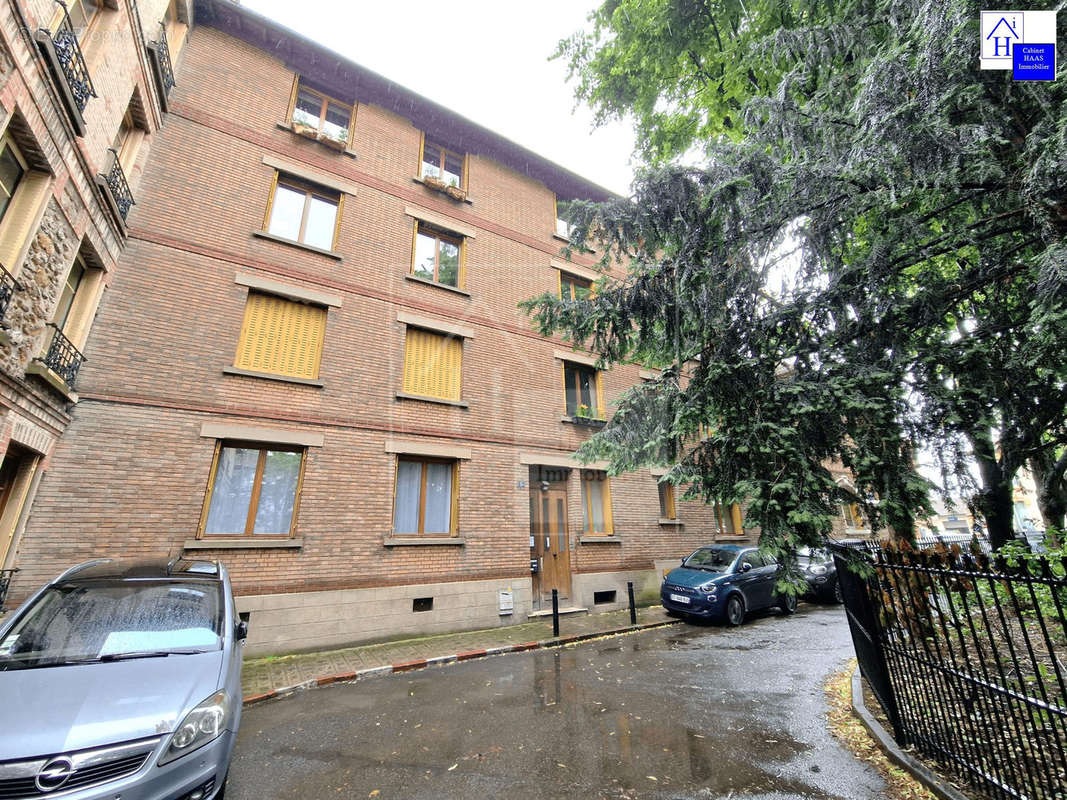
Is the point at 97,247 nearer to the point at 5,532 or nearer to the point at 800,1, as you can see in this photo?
the point at 5,532

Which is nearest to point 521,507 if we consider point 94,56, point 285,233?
point 285,233

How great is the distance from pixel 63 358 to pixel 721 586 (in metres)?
12.4

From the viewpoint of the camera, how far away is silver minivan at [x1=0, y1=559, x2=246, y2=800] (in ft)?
8.46

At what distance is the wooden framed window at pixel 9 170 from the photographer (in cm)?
520

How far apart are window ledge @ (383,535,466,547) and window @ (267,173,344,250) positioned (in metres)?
6.47

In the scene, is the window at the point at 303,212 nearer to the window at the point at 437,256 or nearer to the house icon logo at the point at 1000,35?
the window at the point at 437,256

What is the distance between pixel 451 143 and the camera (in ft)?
41.6

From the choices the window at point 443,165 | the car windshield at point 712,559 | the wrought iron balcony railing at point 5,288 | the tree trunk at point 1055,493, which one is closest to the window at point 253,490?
the wrought iron balcony railing at point 5,288

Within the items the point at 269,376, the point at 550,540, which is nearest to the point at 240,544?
the point at 269,376

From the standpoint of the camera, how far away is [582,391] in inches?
518

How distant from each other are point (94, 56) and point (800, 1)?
9868mm

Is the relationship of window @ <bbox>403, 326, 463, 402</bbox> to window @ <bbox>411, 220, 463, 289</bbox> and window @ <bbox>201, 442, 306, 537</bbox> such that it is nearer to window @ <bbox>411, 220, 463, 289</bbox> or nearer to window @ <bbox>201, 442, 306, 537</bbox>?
window @ <bbox>411, 220, 463, 289</bbox>

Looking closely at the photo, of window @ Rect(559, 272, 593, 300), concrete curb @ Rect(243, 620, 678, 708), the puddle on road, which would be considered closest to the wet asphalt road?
the puddle on road

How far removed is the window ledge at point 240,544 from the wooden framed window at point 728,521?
468 inches
